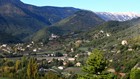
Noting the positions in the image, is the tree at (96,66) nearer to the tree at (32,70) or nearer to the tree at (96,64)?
the tree at (96,64)

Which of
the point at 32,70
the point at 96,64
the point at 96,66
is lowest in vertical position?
the point at 32,70

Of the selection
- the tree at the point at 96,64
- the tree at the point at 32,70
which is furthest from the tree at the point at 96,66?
the tree at the point at 32,70

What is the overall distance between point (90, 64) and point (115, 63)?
15650cm

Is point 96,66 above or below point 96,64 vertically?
below

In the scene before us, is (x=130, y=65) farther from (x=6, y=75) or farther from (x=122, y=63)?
(x=6, y=75)

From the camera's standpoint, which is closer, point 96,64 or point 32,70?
point 96,64

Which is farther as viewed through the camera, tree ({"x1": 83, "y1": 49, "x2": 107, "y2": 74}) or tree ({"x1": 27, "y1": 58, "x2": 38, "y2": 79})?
tree ({"x1": 27, "y1": 58, "x2": 38, "y2": 79})

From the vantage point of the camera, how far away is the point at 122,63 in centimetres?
19462

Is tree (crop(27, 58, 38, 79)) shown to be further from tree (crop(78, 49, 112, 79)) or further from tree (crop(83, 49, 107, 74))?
tree (crop(83, 49, 107, 74))

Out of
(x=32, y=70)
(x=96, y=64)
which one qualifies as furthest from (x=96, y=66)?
(x=32, y=70)

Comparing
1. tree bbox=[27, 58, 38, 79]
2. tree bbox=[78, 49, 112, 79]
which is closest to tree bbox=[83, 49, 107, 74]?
tree bbox=[78, 49, 112, 79]

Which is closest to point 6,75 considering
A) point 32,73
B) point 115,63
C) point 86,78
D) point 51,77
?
point 32,73

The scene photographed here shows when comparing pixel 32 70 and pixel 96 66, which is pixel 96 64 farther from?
pixel 32 70

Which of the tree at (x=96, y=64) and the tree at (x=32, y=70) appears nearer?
the tree at (x=96, y=64)
